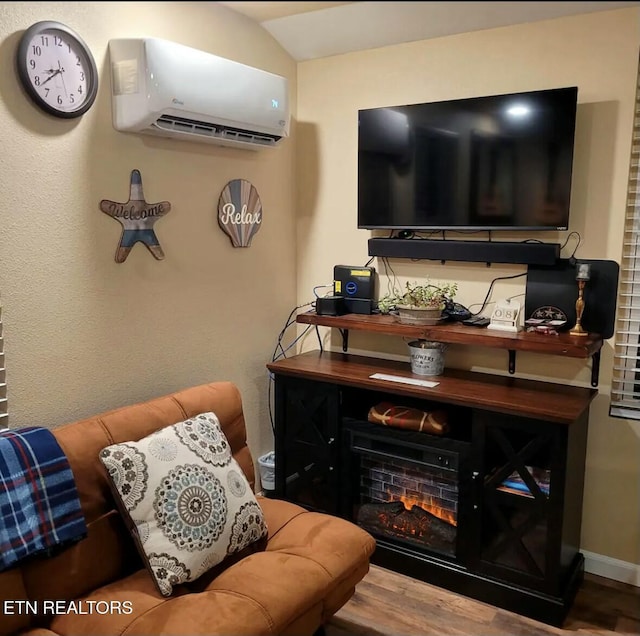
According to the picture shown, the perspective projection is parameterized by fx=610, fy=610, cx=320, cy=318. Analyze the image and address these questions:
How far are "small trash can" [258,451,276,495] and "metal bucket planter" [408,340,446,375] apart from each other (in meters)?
0.91

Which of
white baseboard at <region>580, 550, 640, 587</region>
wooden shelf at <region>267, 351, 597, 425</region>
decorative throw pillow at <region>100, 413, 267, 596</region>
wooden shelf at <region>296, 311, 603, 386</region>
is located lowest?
white baseboard at <region>580, 550, 640, 587</region>

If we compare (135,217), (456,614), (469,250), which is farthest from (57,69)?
(456,614)

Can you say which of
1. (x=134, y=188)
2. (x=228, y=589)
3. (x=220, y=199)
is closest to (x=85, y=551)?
(x=228, y=589)

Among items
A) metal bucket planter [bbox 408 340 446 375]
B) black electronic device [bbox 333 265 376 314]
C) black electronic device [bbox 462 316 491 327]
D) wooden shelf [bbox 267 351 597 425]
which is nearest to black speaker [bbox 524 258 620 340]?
black electronic device [bbox 462 316 491 327]

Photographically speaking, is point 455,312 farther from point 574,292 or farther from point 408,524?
point 408,524

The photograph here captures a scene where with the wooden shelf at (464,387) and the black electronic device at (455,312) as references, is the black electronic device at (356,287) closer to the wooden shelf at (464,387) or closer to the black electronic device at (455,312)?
the wooden shelf at (464,387)

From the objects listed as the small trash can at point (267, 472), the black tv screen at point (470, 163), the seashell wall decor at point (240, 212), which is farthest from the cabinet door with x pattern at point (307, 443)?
the black tv screen at point (470, 163)

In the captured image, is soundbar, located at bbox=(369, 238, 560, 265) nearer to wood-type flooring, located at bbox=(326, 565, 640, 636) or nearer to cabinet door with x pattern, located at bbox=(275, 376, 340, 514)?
cabinet door with x pattern, located at bbox=(275, 376, 340, 514)

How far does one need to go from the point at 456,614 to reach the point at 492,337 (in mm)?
1075

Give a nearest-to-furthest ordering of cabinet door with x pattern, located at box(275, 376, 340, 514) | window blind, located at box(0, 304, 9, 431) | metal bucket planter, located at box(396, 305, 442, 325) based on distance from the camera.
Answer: window blind, located at box(0, 304, 9, 431), metal bucket planter, located at box(396, 305, 442, 325), cabinet door with x pattern, located at box(275, 376, 340, 514)

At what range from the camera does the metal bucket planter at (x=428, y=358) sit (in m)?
2.64

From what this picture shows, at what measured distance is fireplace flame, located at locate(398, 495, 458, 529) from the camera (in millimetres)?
2529

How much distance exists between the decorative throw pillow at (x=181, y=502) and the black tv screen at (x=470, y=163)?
1378 millimetres

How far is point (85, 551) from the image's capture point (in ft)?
5.95
